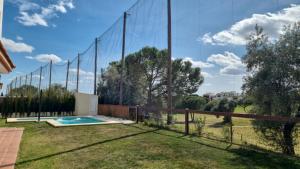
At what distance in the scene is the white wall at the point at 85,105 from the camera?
18.3 m

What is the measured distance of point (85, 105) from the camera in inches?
723

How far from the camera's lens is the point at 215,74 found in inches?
430

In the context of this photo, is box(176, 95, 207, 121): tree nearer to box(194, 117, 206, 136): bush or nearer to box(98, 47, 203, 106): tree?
box(98, 47, 203, 106): tree

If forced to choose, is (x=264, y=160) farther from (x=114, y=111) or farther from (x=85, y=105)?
(x=85, y=105)

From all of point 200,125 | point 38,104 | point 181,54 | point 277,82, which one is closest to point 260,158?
point 277,82

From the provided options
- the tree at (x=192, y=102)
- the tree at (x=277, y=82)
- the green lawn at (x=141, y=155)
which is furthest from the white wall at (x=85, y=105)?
the tree at (x=277, y=82)

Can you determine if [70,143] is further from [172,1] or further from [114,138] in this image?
[172,1]

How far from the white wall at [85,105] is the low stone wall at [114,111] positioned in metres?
0.61

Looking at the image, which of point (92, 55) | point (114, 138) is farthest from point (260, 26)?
point (92, 55)

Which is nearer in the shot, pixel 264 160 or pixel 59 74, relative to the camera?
pixel 264 160

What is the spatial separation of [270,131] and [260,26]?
288cm

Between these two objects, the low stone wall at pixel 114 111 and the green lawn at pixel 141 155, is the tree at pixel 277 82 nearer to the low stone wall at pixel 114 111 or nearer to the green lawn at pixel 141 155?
the green lawn at pixel 141 155

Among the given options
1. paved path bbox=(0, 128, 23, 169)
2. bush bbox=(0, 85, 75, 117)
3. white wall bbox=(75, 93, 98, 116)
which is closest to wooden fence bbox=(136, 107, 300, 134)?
paved path bbox=(0, 128, 23, 169)

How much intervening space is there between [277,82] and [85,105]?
14989 millimetres
